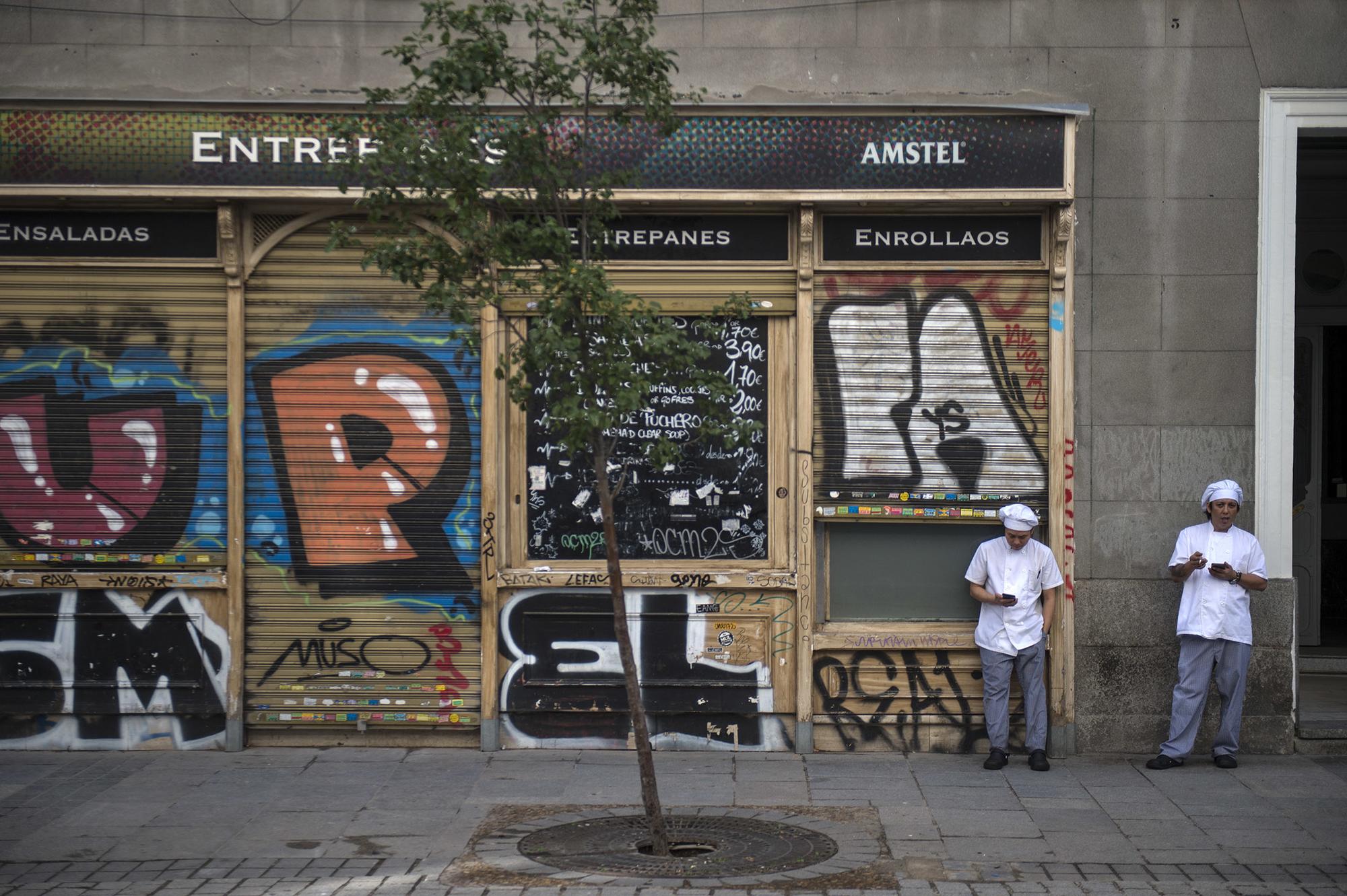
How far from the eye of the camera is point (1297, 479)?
12.7 metres

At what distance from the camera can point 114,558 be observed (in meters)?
9.53

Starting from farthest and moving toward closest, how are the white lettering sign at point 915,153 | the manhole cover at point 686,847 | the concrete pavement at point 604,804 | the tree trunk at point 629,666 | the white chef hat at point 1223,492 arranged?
the white lettering sign at point 915,153 → the white chef hat at point 1223,492 → the tree trunk at point 629,666 → the manhole cover at point 686,847 → the concrete pavement at point 604,804

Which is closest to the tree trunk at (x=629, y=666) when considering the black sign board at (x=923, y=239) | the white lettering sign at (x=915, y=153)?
the black sign board at (x=923, y=239)

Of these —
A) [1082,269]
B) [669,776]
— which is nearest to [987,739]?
[669,776]

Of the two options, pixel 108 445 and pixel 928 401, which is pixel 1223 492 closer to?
pixel 928 401

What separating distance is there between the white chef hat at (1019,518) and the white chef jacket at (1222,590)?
3.17 ft

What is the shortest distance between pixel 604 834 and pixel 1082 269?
4.71 m

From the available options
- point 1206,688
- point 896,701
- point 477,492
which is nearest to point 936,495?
point 896,701

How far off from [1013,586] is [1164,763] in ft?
4.69

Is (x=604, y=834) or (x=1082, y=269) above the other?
(x=1082, y=269)

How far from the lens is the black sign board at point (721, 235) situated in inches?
373

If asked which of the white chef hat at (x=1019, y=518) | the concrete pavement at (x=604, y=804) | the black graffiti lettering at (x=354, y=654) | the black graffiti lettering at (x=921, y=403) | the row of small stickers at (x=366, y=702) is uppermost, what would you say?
the black graffiti lettering at (x=921, y=403)

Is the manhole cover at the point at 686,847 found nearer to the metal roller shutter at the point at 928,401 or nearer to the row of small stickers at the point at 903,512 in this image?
the row of small stickers at the point at 903,512

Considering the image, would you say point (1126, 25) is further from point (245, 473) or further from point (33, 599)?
point (33, 599)
